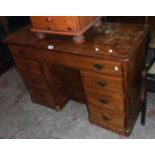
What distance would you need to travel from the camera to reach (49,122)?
212 centimetres

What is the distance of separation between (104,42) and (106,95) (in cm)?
43

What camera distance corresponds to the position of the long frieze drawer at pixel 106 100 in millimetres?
1578

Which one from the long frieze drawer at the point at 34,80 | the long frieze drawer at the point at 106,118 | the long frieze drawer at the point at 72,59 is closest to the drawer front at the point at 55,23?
the long frieze drawer at the point at 72,59

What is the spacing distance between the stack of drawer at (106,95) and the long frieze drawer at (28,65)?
547mm

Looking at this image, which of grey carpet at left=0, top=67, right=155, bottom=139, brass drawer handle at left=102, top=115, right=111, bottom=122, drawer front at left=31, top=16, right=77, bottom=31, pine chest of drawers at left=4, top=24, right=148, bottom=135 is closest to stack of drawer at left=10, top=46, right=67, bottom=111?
pine chest of drawers at left=4, top=24, right=148, bottom=135

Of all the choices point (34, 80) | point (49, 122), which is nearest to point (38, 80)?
point (34, 80)

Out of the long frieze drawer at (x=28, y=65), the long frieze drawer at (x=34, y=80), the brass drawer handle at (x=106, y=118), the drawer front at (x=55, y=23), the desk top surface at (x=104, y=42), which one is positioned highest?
the drawer front at (x=55, y=23)

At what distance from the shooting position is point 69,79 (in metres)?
2.11

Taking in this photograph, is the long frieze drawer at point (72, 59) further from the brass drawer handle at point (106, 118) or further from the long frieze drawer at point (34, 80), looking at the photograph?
the brass drawer handle at point (106, 118)

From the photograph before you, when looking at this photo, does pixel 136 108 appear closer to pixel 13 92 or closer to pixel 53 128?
pixel 53 128

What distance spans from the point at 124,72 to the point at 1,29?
7.47ft
